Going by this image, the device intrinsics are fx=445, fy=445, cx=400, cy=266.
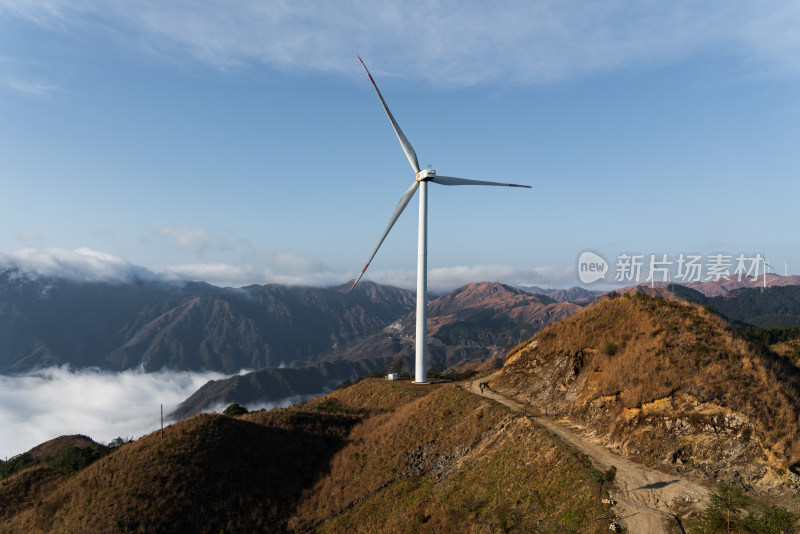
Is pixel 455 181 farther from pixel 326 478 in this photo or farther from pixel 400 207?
pixel 326 478

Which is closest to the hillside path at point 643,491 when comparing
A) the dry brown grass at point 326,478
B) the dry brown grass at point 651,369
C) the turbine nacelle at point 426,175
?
the dry brown grass at point 326,478


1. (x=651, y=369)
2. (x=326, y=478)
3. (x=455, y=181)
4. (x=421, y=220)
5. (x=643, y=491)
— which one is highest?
(x=455, y=181)

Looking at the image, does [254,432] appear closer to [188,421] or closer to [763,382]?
[188,421]

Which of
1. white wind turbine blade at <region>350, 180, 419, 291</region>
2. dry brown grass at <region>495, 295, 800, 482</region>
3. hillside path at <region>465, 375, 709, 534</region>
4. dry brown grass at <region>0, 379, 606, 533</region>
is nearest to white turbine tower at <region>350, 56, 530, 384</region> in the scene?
white wind turbine blade at <region>350, 180, 419, 291</region>

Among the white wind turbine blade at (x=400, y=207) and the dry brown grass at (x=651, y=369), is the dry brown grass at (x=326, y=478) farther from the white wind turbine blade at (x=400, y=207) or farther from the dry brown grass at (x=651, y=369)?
the white wind turbine blade at (x=400, y=207)

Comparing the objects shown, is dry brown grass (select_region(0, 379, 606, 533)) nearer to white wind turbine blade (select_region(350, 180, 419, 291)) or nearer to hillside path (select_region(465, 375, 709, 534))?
hillside path (select_region(465, 375, 709, 534))

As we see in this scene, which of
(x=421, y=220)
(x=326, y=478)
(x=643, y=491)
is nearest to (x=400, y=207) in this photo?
(x=421, y=220)

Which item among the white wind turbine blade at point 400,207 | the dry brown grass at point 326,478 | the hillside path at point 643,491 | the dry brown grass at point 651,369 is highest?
the white wind turbine blade at point 400,207
